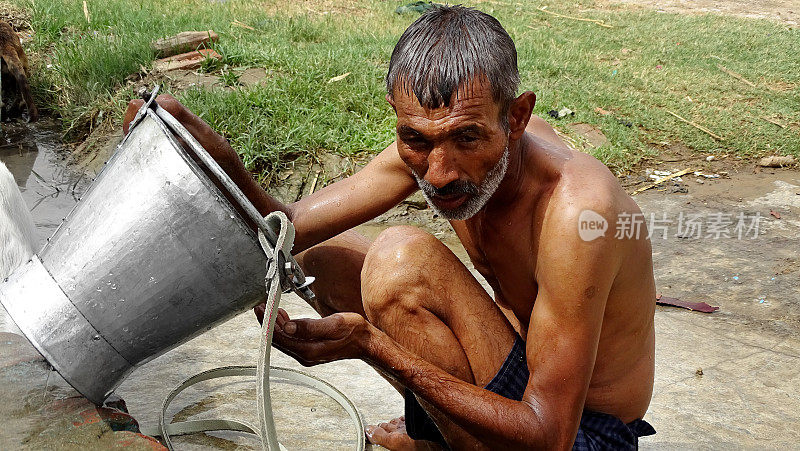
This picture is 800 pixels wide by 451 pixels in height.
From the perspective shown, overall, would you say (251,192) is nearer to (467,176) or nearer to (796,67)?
(467,176)

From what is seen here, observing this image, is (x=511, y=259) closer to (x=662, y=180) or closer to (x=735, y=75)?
(x=662, y=180)

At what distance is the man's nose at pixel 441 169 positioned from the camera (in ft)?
6.82

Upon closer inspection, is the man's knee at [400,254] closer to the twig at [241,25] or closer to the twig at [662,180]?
the twig at [662,180]

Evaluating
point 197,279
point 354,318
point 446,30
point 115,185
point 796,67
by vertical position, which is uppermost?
point 446,30

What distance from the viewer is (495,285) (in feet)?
8.72

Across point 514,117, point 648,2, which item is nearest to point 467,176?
point 514,117

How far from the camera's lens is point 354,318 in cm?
204

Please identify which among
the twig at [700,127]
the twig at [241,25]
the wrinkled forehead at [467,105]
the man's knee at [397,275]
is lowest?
the twig at [700,127]

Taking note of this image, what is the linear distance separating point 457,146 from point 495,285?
2.37 ft

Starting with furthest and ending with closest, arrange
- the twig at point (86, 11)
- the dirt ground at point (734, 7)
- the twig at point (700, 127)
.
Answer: the dirt ground at point (734, 7) → the twig at point (86, 11) → the twig at point (700, 127)

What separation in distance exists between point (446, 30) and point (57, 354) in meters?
1.32

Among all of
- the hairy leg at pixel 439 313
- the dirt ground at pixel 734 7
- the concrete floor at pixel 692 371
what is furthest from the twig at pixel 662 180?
the dirt ground at pixel 734 7

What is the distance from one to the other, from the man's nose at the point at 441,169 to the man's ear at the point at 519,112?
0.23m

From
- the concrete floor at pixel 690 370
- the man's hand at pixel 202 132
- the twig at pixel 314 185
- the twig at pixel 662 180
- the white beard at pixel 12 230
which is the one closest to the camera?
the man's hand at pixel 202 132
